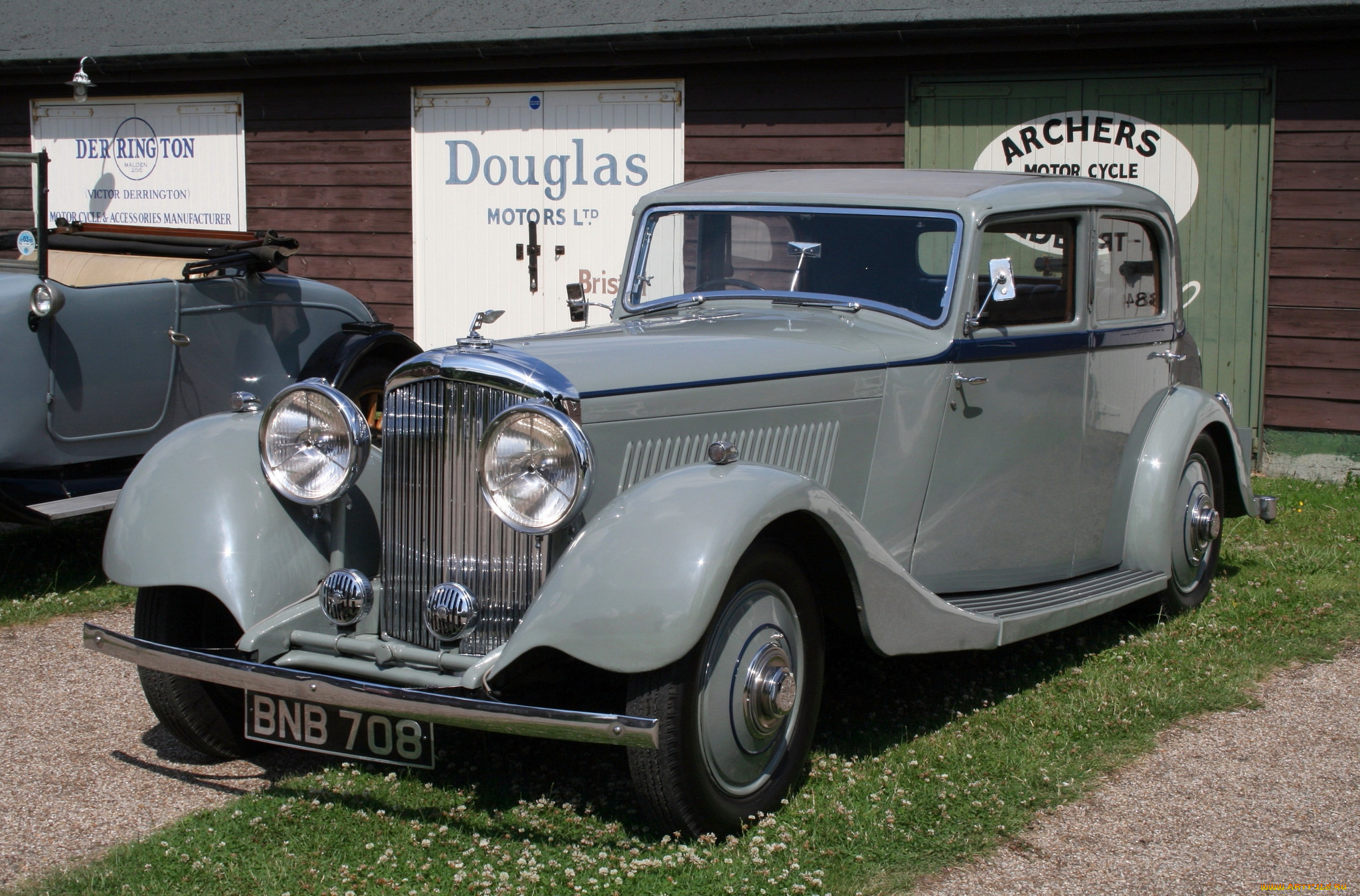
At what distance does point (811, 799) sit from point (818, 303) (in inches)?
63.6

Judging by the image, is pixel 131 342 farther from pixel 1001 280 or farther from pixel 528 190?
pixel 528 190

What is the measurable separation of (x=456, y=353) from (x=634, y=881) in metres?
1.34

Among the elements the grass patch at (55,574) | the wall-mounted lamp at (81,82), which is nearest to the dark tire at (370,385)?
the grass patch at (55,574)

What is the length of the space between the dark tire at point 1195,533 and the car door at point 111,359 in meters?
4.38

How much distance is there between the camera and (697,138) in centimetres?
920

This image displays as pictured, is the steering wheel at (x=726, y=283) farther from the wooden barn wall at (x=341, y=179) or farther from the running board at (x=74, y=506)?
the wooden barn wall at (x=341, y=179)

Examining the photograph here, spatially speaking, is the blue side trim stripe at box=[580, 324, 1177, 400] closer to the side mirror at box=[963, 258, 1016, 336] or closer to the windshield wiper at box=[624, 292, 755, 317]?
the side mirror at box=[963, 258, 1016, 336]

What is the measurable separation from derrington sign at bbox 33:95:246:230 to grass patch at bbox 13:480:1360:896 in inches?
318

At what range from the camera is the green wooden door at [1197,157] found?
791 centimetres

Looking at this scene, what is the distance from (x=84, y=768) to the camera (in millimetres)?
3682

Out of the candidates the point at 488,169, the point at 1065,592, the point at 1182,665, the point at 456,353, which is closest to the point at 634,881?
the point at 456,353

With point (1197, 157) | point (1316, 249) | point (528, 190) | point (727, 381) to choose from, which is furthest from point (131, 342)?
point (1316, 249)

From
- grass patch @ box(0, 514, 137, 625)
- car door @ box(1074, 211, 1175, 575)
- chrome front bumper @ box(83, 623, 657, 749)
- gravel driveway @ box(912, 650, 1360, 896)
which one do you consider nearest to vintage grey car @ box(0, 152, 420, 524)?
grass patch @ box(0, 514, 137, 625)

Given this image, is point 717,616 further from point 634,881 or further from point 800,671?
point 634,881
